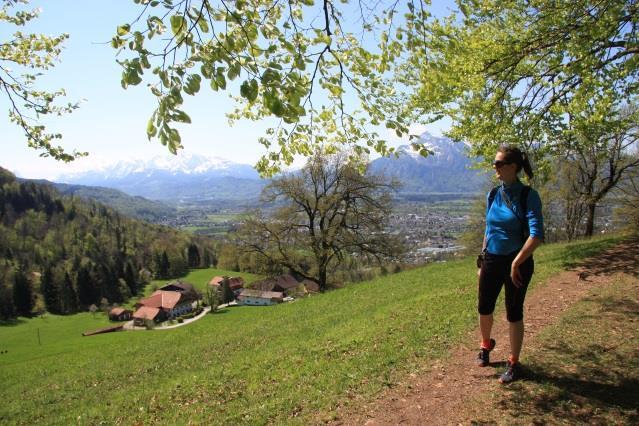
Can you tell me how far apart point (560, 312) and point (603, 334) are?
1.60 m

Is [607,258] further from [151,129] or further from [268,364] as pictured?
[151,129]

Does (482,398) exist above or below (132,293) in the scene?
above

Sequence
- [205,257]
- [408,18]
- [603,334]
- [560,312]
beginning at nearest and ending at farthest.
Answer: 1. [408,18]
2. [603,334]
3. [560,312]
4. [205,257]

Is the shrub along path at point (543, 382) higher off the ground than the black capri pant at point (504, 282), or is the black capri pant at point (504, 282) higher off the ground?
the black capri pant at point (504, 282)

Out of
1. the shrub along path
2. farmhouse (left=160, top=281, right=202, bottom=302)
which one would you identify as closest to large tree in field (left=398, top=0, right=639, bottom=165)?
the shrub along path

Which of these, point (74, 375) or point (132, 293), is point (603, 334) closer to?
point (74, 375)

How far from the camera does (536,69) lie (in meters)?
10.1

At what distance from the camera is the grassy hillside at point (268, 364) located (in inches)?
273

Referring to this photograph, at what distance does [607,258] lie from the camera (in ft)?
44.5

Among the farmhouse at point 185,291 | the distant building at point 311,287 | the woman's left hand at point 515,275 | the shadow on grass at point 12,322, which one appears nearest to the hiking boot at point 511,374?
the woman's left hand at point 515,275

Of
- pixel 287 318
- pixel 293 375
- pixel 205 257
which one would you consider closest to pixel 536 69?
pixel 293 375

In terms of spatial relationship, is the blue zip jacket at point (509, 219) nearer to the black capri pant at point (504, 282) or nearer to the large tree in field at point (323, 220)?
the black capri pant at point (504, 282)

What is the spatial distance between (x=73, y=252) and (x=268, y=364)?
142110mm

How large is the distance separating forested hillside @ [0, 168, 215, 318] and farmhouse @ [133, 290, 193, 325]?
49.4 ft
